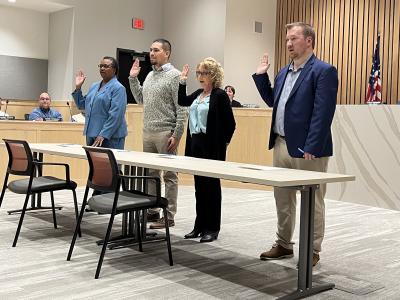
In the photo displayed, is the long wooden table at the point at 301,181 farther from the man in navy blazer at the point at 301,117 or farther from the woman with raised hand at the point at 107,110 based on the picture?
the woman with raised hand at the point at 107,110

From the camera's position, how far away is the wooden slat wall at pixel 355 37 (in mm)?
8641

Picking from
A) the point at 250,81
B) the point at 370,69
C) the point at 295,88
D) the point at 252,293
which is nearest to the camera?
the point at 252,293

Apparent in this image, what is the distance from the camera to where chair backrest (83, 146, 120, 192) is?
11.1 ft

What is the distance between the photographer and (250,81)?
9.76 metres

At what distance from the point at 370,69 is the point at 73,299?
24.0 ft

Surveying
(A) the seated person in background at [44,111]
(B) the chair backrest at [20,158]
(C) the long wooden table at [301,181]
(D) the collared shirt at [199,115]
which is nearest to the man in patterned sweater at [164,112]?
(D) the collared shirt at [199,115]

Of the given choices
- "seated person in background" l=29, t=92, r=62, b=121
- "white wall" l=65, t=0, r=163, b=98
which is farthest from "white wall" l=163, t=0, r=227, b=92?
"seated person in background" l=29, t=92, r=62, b=121

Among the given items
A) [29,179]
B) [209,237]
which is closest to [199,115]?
[209,237]

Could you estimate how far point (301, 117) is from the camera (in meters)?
3.48

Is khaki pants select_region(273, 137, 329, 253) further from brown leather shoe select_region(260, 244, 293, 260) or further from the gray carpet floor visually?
the gray carpet floor

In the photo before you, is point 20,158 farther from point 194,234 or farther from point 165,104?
point 194,234

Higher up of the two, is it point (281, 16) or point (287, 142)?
point (281, 16)

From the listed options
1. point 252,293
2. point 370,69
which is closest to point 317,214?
point 252,293

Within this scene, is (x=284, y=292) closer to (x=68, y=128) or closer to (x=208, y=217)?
(x=208, y=217)
